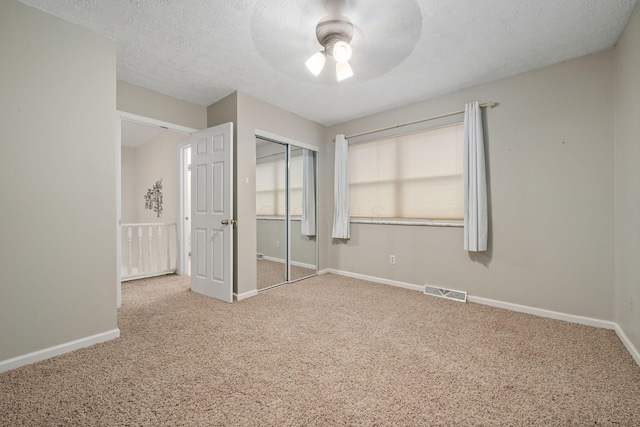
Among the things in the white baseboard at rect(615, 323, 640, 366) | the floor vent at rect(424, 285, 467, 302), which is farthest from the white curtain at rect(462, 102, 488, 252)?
the white baseboard at rect(615, 323, 640, 366)

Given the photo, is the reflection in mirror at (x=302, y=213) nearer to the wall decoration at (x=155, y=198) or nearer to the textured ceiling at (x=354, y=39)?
the textured ceiling at (x=354, y=39)

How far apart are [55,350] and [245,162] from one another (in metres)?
2.31

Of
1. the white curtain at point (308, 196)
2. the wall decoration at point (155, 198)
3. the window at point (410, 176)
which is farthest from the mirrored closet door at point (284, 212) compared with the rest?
the wall decoration at point (155, 198)

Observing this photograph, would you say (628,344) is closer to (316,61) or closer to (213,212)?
(316,61)

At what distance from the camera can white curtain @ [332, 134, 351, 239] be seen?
165 inches

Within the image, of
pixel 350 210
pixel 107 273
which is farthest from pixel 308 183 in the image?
pixel 107 273

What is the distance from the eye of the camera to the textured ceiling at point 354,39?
1.89 meters

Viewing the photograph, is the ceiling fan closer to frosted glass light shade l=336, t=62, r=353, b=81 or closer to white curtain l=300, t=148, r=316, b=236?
frosted glass light shade l=336, t=62, r=353, b=81

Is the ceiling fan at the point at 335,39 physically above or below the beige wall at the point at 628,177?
above

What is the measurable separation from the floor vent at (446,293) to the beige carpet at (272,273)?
1.79 metres

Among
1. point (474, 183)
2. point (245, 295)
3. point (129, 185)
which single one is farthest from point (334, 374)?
point (129, 185)

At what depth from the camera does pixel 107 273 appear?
224cm

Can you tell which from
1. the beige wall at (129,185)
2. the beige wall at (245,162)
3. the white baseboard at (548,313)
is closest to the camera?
the white baseboard at (548,313)

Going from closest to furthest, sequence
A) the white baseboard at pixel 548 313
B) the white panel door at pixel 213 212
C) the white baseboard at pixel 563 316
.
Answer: the white baseboard at pixel 563 316
the white baseboard at pixel 548 313
the white panel door at pixel 213 212
